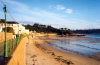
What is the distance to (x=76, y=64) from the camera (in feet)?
45.2

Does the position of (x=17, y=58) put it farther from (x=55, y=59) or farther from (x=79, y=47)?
(x=79, y=47)

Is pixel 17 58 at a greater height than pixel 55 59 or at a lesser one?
greater

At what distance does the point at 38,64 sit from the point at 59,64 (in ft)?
7.13

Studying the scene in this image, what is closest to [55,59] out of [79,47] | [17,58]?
[17,58]

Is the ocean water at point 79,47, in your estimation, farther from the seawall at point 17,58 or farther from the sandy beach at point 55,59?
the seawall at point 17,58

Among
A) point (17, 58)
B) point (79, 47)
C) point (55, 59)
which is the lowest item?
point (79, 47)

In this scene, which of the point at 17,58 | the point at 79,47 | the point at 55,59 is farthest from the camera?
the point at 79,47

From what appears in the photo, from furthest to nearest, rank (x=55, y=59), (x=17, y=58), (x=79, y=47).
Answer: (x=79, y=47)
(x=55, y=59)
(x=17, y=58)

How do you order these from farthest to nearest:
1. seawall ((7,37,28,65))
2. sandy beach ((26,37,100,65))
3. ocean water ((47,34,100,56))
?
ocean water ((47,34,100,56)) < sandy beach ((26,37,100,65)) < seawall ((7,37,28,65))

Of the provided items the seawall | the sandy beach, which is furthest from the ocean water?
the seawall

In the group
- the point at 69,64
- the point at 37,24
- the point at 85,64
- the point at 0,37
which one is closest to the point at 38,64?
the point at 69,64

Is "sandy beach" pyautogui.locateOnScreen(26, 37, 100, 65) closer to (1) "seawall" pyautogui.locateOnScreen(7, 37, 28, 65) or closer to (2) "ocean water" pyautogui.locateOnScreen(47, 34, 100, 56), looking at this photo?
(1) "seawall" pyautogui.locateOnScreen(7, 37, 28, 65)

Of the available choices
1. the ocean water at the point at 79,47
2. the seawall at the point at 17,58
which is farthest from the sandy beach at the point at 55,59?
the ocean water at the point at 79,47

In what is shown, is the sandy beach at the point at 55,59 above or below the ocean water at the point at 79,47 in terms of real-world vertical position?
above
